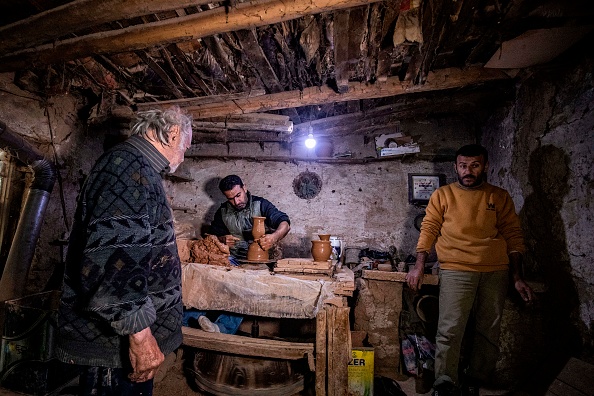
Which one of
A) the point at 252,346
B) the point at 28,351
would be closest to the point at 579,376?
the point at 252,346

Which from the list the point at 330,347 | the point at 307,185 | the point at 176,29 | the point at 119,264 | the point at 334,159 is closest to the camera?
the point at 119,264

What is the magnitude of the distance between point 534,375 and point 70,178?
6.43 meters

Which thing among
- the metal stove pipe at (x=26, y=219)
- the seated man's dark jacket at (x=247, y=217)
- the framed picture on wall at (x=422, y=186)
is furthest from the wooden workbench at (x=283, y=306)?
the framed picture on wall at (x=422, y=186)

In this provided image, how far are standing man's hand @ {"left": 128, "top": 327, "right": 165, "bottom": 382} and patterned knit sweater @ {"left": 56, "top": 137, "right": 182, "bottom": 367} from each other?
68mm

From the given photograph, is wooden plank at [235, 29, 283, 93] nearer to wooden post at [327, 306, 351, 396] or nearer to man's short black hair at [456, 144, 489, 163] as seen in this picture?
man's short black hair at [456, 144, 489, 163]

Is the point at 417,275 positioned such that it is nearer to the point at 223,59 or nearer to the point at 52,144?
the point at 223,59

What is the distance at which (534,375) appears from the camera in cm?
307

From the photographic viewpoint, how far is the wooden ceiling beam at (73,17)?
221cm

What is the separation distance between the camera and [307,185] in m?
5.71

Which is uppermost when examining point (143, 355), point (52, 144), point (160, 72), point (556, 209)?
point (160, 72)

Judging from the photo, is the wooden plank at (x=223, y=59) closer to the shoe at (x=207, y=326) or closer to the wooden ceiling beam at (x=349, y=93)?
the wooden ceiling beam at (x=349, y=93)

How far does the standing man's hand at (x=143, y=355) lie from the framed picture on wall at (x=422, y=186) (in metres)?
4.86

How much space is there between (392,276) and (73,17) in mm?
4150

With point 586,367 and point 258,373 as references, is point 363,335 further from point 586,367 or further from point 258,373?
point 586,367
